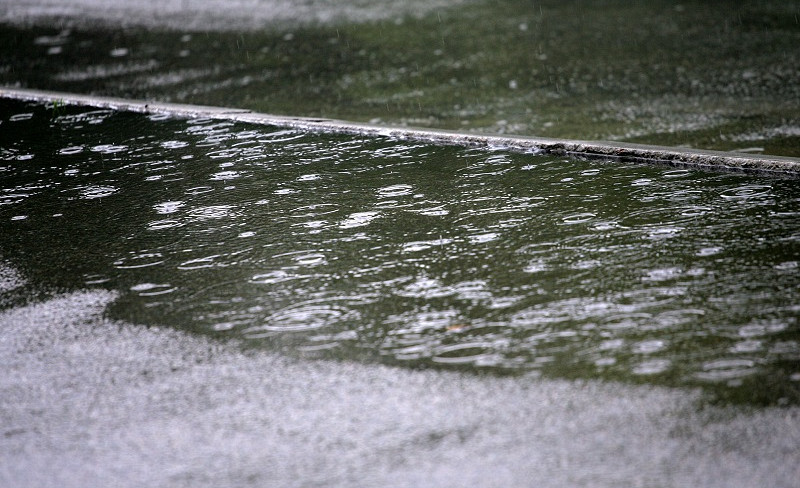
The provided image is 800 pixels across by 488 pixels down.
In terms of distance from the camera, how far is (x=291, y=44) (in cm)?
1245

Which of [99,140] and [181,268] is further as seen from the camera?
[99,140]

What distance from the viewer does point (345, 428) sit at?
2969mm

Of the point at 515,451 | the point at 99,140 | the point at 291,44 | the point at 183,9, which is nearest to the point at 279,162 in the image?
the point at 99,140

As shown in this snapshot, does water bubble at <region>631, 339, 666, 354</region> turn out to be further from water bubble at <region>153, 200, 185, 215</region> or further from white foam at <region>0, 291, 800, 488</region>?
water bubble at <region>153, 200, 185, 215</region>

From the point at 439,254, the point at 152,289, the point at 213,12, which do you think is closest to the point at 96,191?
the point at 152,289

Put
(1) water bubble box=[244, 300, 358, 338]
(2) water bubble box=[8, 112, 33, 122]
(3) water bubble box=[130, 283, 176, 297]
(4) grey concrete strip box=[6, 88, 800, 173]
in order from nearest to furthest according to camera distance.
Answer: (1) water bubble box=[244, 300, 358, 338] → (3) water bubble box=[130, 283, 176, 297] → (4) grey concrete strip box=[6, 88, 800, 173] → (2) water bubble box=[8, 112, 33, 122]

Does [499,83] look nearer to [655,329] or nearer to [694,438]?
[655,329]

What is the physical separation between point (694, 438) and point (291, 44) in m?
10.4

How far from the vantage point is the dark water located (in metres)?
3.37

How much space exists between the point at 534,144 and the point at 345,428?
10.5ft

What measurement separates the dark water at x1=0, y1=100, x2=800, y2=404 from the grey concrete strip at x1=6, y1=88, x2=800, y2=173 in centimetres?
10

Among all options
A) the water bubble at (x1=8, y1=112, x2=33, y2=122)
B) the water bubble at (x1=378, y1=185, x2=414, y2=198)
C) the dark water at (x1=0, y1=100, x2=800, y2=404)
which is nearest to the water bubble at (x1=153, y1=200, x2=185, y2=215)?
the dark water at (x1=0, y1=100, x2=800, y2=404)

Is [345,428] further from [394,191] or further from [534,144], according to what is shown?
[534,144]

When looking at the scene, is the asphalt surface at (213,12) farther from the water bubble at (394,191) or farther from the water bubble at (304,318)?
the water bubble at (304,318)
